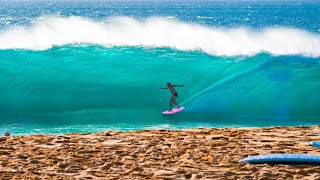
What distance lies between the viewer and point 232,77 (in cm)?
1603

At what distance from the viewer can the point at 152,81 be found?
16.0 metres

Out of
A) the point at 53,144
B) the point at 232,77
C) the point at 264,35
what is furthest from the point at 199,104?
the point at 264,35

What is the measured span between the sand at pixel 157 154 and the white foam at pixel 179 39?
989 cm

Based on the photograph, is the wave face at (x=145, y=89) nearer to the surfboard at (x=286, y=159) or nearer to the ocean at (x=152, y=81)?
the ocean at (x=152, y=81)

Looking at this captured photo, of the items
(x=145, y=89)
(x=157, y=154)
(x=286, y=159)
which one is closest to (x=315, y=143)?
(x=286, y=159)

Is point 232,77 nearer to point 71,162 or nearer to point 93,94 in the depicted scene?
point 93,94

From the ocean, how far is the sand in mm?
3133

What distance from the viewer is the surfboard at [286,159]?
686 cm

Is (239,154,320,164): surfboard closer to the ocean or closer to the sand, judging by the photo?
the sand

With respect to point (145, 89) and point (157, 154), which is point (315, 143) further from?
point (145, 89)

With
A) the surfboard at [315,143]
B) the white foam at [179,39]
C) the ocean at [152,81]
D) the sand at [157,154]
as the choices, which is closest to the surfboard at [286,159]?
the sand at [157,154]

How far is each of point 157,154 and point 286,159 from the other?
1476mm

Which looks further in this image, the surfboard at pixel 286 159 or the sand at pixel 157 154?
the surfboard at pixel 286 159

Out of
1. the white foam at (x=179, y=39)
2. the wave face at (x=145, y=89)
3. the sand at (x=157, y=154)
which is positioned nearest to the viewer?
the sand at (x=157, y=154)
